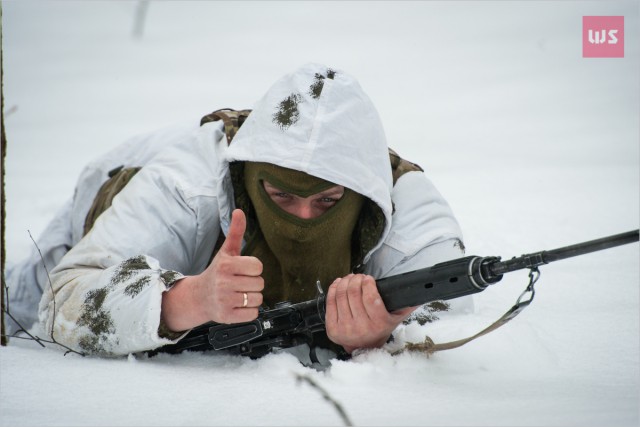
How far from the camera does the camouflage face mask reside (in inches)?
86.8

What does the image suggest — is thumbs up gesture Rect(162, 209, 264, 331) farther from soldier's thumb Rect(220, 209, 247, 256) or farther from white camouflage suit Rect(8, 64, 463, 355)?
white camouflage suit Rect(8, 64, 463, 355)

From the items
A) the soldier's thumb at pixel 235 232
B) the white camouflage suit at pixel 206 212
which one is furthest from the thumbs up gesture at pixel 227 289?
the white camouflage suit at pixel 206 212

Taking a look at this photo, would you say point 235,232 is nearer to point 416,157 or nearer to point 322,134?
point 322,134

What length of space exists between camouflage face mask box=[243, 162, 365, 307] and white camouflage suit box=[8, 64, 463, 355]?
0.06 m

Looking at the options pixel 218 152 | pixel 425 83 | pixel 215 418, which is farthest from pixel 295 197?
pixel 425 83

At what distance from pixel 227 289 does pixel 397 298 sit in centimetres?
47

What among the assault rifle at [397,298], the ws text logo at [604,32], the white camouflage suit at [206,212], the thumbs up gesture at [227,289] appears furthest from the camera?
the ws text logo at [604,32]

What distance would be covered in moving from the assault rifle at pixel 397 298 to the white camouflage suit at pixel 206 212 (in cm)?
16

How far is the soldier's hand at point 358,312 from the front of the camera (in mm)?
1969

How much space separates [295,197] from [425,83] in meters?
5.21

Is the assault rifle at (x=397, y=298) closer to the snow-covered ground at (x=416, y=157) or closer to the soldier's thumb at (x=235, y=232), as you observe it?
the snow-covered ground at (x=416, y=157)

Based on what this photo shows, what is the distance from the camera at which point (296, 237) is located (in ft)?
7.29

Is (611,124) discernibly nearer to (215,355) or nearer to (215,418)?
(215,355)

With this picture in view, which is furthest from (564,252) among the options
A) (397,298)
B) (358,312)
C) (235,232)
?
(235,232)
